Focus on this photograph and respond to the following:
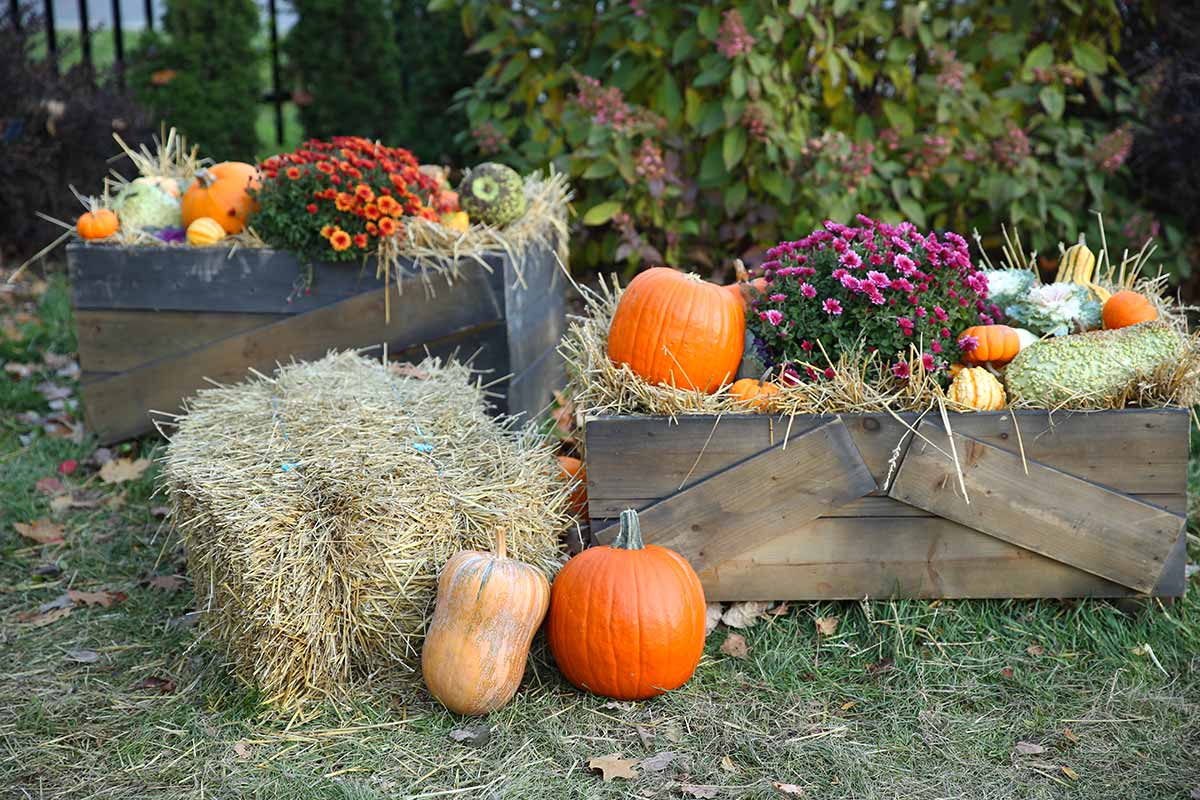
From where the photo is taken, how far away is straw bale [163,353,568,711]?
2852 millimetres

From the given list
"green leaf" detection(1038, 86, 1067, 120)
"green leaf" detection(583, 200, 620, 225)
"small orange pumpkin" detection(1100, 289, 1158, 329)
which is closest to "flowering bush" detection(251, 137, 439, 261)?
"green leaf" detection(583, 200, 620, 225)

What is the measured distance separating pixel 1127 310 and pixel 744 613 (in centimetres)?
139

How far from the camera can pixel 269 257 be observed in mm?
4219

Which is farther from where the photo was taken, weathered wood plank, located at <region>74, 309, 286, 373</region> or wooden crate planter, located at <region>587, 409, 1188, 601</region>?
weathered wood plank, located at <region>74, 309, 286, 373</region>

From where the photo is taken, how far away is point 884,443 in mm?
3074

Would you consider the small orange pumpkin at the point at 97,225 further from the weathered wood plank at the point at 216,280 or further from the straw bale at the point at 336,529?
the straw bale at the point at 336,529

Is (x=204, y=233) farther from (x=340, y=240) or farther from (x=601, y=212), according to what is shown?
(x=601, y=212)

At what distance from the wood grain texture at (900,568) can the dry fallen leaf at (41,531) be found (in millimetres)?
2219

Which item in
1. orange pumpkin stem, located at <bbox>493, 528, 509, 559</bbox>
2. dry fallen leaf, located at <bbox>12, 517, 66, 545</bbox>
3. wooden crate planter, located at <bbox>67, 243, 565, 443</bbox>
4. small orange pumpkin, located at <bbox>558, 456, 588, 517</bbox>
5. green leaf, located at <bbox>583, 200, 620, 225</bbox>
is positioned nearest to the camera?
orange pumpkin stem, located at <bbox>493, 528, 509, 559</bbox>

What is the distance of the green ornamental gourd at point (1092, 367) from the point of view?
3059 millimetres

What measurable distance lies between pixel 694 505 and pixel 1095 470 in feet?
3.49

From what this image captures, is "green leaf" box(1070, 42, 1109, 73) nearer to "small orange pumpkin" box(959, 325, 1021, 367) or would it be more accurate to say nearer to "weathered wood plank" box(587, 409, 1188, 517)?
"small orange pumpkin" box(959, 325, 1021, 367)

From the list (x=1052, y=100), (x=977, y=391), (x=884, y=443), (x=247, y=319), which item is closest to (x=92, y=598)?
(x=247, y=319)

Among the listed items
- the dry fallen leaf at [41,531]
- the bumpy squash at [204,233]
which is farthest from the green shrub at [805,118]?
the dry fallen leaf at [41,531]
